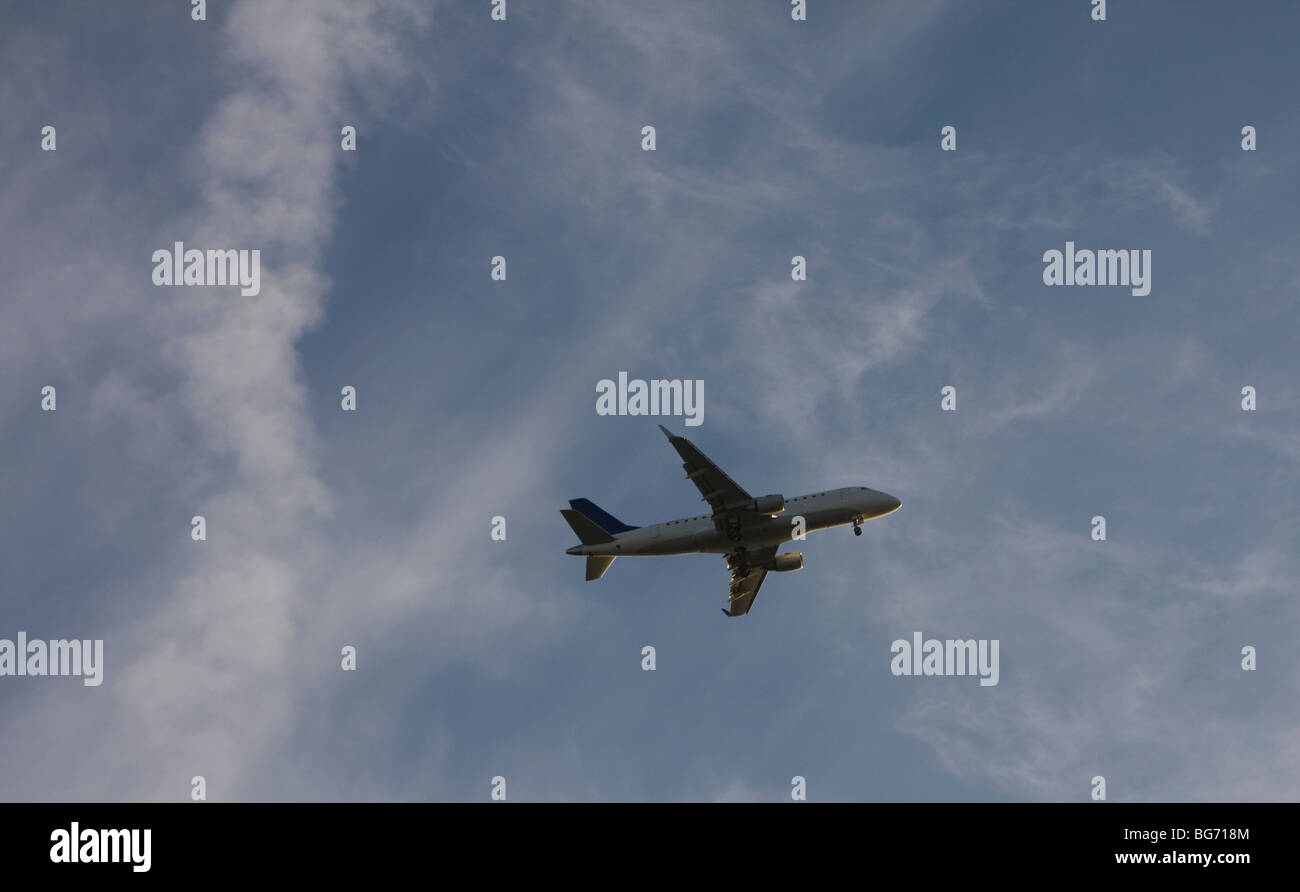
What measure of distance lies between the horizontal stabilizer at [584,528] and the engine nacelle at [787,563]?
13.9 m

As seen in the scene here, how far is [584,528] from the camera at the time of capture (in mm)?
97125

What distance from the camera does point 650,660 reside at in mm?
88875

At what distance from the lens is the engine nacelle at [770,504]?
90.9 m

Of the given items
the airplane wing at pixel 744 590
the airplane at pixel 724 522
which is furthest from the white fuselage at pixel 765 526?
the airplane wing at pixel 744 590

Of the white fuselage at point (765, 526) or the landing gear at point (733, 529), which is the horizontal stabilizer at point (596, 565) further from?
the landing gear at point (733, 529)

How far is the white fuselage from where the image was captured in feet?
305

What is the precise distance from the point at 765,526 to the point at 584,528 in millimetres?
14194

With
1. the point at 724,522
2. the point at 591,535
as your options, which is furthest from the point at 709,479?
the point at 591,535

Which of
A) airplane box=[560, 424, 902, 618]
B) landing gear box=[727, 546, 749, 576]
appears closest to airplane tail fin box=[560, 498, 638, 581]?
airplane box=[560, 424, 902, 618]

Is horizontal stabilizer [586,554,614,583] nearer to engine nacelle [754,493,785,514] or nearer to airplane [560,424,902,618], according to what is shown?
airplane [560,424,902,618]
